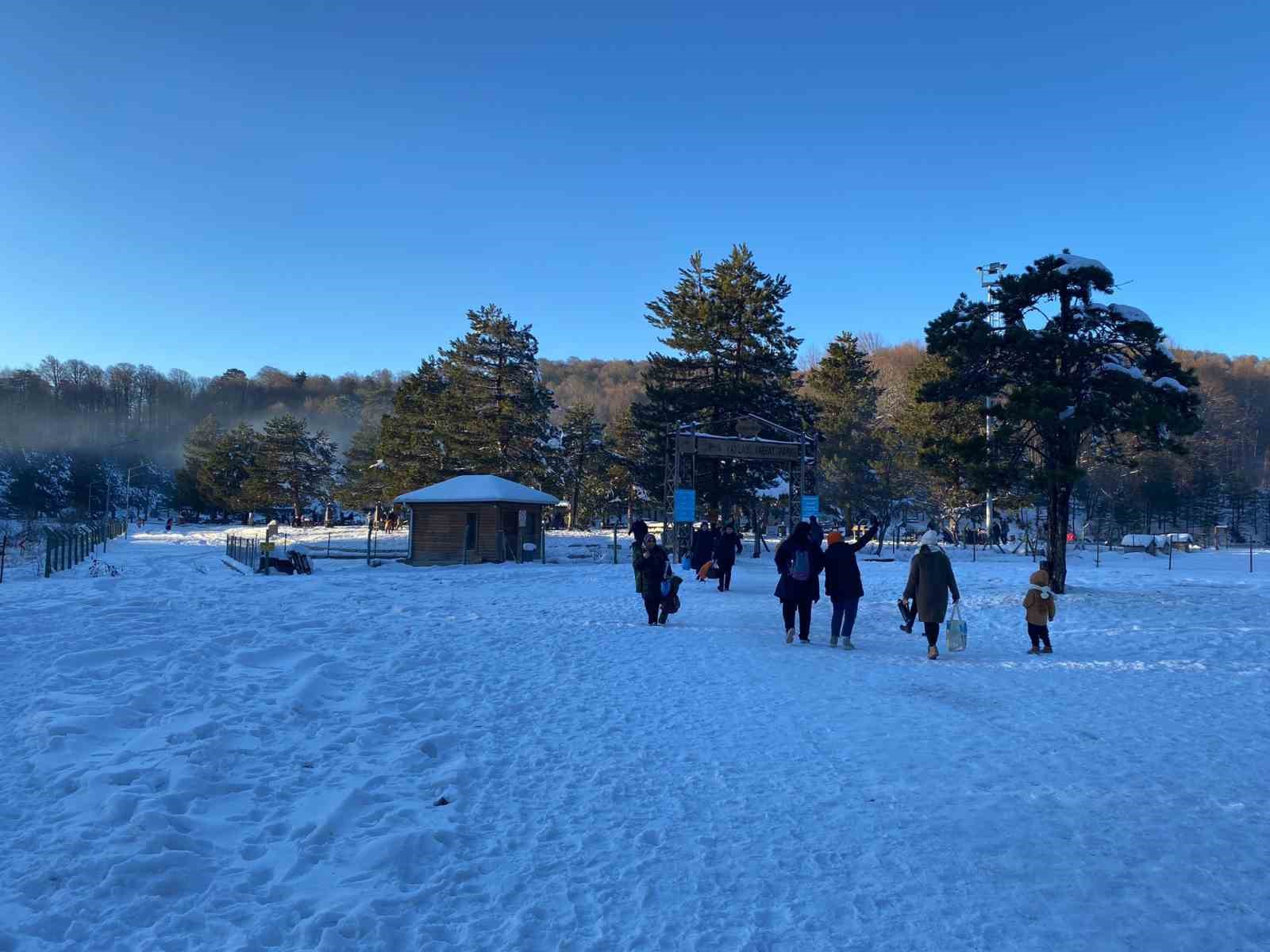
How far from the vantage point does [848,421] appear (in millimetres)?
53500

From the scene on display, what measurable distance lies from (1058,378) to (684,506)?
12938mm

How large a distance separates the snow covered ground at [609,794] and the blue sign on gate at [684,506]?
1615 centimetres

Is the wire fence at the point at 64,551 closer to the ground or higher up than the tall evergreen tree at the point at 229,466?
closer to the ground

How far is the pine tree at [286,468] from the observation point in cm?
6500

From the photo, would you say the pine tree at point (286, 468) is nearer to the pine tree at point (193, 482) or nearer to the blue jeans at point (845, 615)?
the pine tree at point (193, 482)

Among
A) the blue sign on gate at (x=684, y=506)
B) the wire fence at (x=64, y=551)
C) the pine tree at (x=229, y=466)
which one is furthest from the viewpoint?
the pine tree at (x=229, y=466)

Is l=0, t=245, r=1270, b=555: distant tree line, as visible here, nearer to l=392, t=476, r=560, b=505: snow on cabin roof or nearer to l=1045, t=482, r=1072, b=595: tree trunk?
l=1045, t=482, r=1072, b=595: tree trunk

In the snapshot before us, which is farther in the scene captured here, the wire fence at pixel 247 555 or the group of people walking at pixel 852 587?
the wire fence at pixel 247 555

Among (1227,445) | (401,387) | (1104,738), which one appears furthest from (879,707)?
(1227,445)

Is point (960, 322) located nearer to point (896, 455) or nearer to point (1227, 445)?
point (896, 455)

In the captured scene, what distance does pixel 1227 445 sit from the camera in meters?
93.6

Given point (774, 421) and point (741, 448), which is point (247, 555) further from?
point (774, 421)

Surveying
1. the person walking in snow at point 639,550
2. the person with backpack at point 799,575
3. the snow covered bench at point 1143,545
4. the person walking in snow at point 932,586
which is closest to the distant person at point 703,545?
the person walking in snow at point 639,550

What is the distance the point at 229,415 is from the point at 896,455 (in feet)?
394
